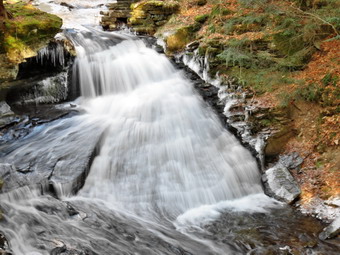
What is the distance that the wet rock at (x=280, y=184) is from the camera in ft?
21.7

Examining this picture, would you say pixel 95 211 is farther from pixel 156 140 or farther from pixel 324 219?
pixel 324 219

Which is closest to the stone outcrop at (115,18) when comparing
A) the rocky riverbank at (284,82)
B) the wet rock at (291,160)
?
the rocky riverbank at (284,82)

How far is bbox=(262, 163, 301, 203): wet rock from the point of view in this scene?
21.7ft

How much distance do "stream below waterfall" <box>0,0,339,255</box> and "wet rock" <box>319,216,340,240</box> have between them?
0.58ft

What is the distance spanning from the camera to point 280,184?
6867 millimetres

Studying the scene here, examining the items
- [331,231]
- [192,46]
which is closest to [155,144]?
[331,231]

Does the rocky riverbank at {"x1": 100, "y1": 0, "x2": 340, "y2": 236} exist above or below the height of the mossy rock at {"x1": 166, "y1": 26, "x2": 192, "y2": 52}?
below

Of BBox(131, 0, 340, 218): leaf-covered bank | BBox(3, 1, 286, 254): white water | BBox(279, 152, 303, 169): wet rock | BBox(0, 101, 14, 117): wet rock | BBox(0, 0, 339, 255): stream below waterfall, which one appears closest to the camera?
BBox(0, 0, 339, 255): stream below waterfall

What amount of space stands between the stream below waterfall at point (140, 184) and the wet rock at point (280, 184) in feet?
0.62

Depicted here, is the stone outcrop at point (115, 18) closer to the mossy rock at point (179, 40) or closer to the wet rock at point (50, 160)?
the mossy rock at point (179, 40)

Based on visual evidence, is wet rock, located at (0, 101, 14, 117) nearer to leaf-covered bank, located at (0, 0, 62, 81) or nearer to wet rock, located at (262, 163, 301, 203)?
leaf-covered bank, located at (0, 0, 62, 81)

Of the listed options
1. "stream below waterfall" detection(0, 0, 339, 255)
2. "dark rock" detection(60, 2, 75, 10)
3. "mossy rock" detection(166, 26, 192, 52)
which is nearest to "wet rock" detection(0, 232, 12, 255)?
"stream below waterfall" detection(0, 0, 339, 255)

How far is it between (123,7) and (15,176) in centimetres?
1210

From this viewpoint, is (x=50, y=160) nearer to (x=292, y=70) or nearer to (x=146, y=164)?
(x=146, y=164)
